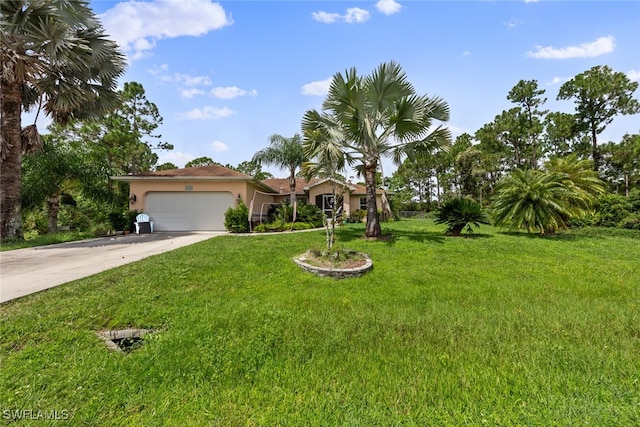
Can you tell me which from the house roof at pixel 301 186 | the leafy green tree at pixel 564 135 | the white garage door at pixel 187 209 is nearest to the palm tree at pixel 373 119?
the white garage door at pixel 187 209

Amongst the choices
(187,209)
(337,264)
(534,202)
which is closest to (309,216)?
(187,209)

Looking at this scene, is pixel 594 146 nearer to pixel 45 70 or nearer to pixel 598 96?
pixel 598 96

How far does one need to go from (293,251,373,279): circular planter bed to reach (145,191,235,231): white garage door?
923 cm

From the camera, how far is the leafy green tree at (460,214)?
930 centimetres

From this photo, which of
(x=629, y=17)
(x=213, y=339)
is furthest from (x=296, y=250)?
(x=629, y=17)

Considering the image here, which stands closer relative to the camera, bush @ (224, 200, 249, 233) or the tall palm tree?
the tall palm tree

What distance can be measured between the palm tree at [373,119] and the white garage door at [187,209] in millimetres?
7441

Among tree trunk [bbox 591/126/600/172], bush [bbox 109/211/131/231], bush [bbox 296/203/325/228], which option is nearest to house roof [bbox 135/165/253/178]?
bush [bbox 109/211/131/231]

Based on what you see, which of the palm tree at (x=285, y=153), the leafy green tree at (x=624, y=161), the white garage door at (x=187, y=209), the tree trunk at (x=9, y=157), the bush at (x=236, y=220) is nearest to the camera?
the tree trunk at (x=9, y=157)

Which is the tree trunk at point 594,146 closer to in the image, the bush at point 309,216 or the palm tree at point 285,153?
the bush at point 309,216

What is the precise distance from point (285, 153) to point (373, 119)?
32.0 ft

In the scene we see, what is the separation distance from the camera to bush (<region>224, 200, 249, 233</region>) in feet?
43.0

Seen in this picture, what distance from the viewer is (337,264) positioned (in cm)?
582

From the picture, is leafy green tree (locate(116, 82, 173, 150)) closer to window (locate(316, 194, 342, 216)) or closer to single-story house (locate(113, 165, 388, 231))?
single-story house (locate(113, 165, 388, 231))
